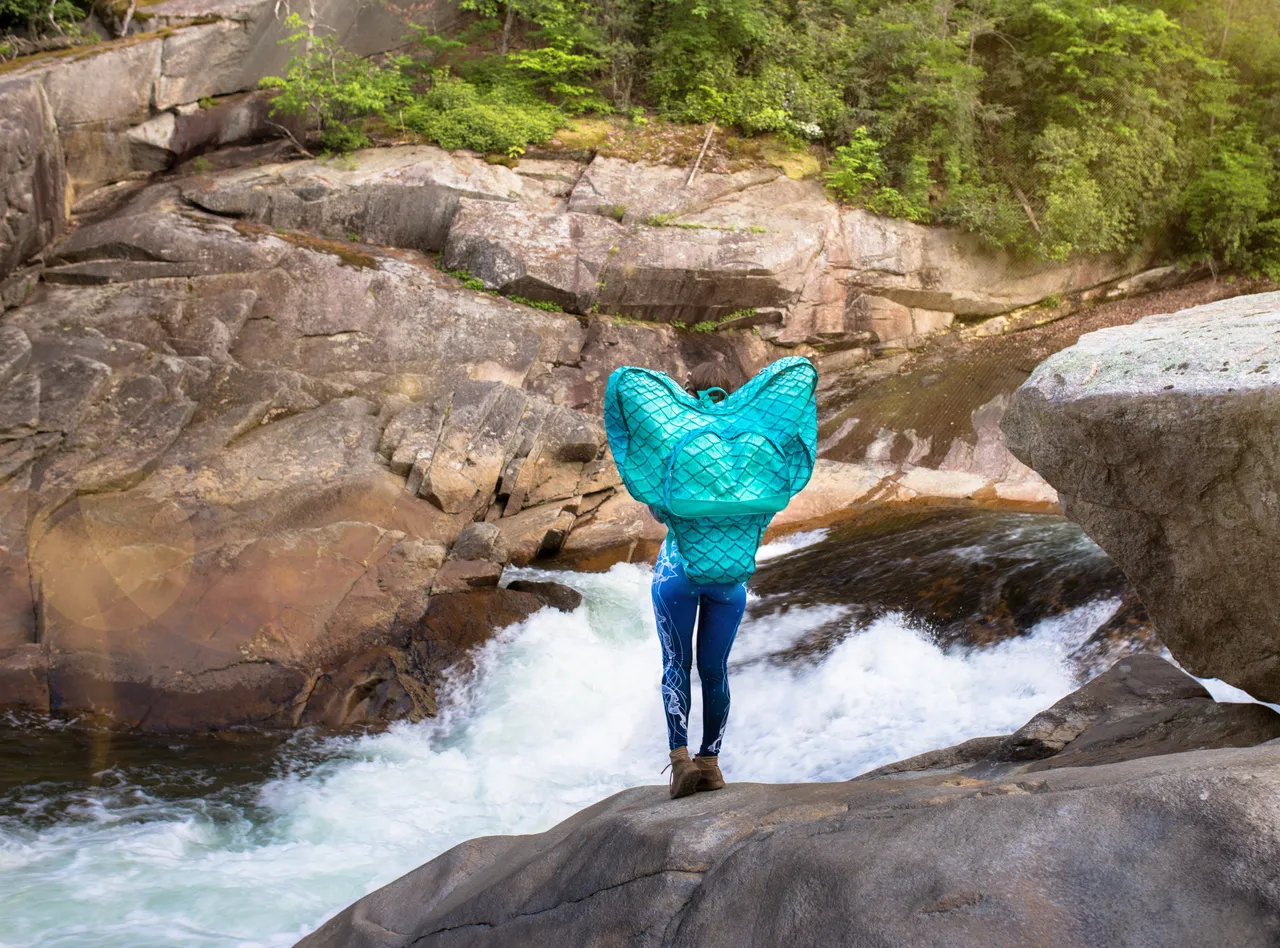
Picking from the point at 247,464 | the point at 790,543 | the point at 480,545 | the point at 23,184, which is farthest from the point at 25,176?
the point at 790,543

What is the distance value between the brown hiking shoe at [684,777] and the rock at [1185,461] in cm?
210

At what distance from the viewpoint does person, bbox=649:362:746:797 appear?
3.55 meters

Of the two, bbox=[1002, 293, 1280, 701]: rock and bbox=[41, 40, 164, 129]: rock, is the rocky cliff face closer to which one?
bbox=[41, 40, 164, 129]: rock

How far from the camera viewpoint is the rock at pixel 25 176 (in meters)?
10.7

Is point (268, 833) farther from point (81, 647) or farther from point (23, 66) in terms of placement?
point (23, 66)

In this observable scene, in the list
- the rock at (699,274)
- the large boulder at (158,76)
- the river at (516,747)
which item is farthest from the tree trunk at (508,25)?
the river at (516,747)

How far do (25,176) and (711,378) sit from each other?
10.9 m

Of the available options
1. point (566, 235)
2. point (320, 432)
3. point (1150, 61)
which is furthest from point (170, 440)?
point (1150, 61)

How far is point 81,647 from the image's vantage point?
7.64m

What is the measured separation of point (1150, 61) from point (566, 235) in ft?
31.7

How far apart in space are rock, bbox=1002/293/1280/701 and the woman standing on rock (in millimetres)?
1358

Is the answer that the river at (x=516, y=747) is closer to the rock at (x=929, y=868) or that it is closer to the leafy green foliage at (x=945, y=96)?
the rock at (x=929, y=868)

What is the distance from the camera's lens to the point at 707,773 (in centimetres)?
379

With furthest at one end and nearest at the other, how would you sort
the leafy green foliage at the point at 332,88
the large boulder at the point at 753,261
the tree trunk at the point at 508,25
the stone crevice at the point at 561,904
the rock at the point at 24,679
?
the tree trunk at the point at 508,25 → the leafy green foliage at the point at 332,88 → the large boulder at the point at 753,261 → the rock at the point at 24,679 → the stone crevice at the point at 561,904
